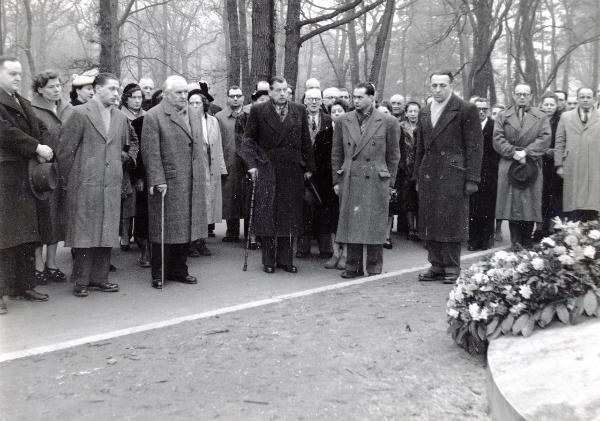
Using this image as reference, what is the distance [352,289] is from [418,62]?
33126 millimetres

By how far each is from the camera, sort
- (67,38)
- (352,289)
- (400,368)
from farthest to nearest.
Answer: (67,38)
(352,289)
(400,368)

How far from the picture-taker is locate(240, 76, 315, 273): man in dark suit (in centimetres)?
798

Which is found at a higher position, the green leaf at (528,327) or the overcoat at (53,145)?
the overcoat at (53,145)

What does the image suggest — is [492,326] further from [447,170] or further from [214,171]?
[214,171]

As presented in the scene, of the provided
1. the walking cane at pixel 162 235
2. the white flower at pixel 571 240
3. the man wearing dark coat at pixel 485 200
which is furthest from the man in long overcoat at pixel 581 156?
the walking cane at pixel 162 235

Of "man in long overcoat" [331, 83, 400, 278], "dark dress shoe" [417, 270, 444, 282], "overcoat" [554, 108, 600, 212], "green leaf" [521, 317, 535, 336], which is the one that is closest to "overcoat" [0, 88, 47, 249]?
"man in long overcoat" [331, 83, 400, 278]

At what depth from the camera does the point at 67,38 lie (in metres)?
46.2

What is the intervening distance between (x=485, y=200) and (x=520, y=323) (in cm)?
511

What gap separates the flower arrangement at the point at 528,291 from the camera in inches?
189

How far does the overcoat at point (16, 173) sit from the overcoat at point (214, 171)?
9.58 feet

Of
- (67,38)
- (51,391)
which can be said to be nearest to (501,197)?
(51,391)

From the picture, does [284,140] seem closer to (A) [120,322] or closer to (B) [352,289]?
(B) [352,289]

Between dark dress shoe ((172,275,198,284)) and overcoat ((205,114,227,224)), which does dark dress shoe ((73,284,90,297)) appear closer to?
dark dress shoe ((172,275,198,284))

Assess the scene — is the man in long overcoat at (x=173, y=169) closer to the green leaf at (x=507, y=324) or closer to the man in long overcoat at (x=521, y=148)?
the green leaf at (x=507, y=324)
